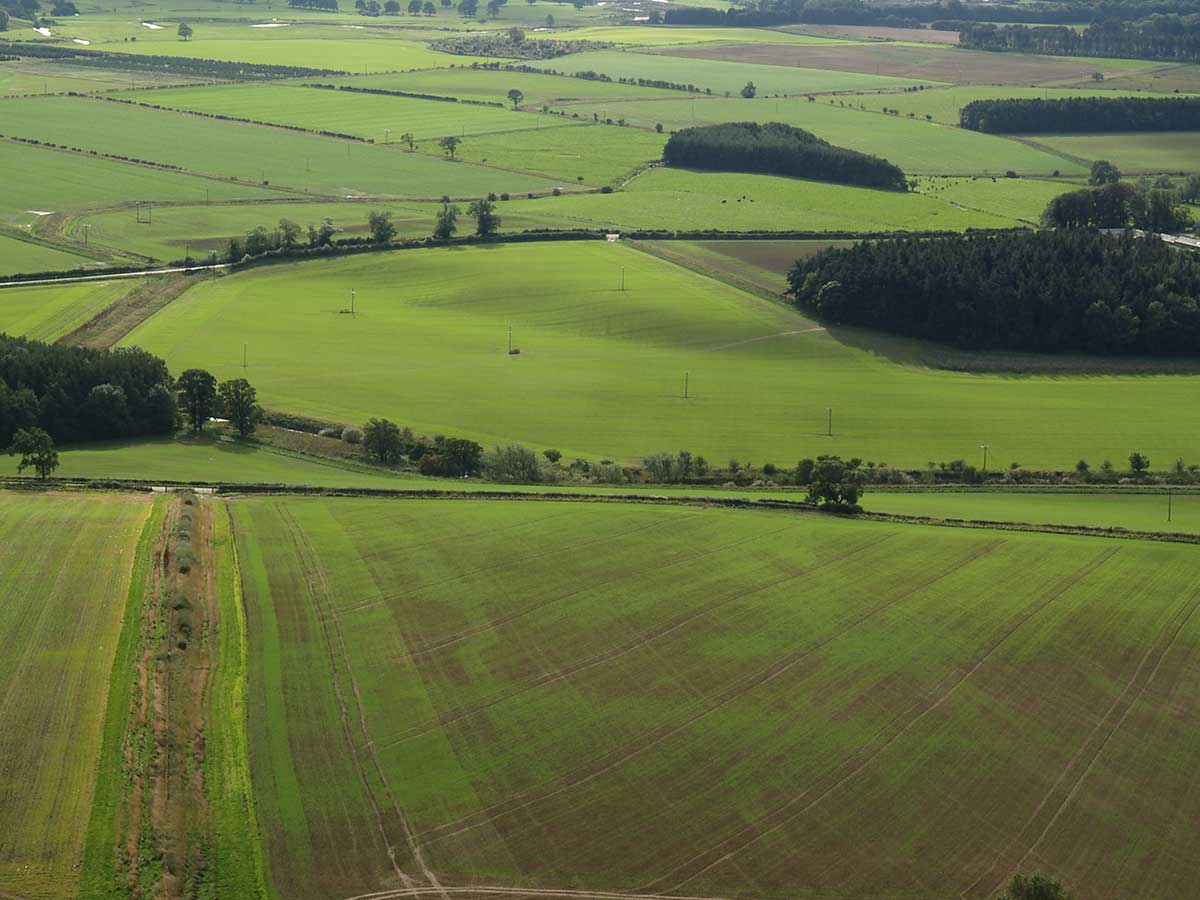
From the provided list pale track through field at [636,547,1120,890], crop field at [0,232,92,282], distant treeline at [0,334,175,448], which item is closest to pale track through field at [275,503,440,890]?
pale track through field at [636,547,1120,890]

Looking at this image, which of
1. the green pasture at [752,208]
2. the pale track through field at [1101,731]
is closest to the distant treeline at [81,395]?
the pale track through field at [1101,731]

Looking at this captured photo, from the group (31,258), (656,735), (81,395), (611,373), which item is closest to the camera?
(656,735)

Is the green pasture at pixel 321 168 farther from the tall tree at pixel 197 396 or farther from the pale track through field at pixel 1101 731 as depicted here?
the pale track through field at pixel 1101 731

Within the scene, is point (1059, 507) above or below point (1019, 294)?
below

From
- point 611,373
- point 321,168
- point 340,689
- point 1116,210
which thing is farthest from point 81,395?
point 1116,210

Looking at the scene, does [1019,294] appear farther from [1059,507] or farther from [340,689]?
[340,689]

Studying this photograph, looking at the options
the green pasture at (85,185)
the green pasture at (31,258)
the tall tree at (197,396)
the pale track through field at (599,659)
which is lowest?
the pale track through field at (599,659)
